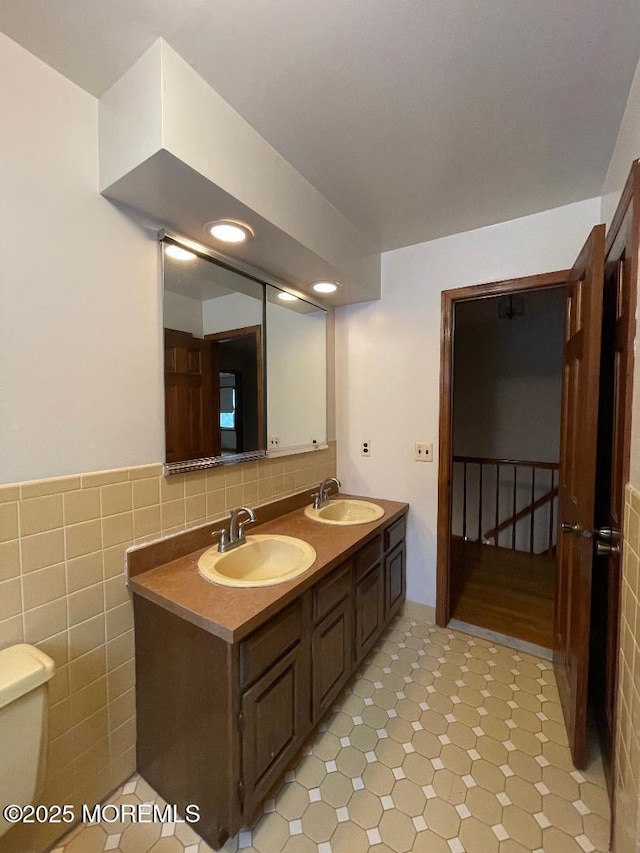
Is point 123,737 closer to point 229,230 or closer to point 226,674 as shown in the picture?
point 226,674

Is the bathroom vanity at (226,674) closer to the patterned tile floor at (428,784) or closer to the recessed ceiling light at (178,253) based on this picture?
the patterned tile floor at (428,784)

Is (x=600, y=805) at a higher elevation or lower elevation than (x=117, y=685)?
lower

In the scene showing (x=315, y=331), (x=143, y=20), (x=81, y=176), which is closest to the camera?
(x=143, y=20)

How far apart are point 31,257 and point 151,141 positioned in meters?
0.48

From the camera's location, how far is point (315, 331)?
2336 millimetres

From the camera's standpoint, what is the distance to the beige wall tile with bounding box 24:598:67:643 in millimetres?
1043

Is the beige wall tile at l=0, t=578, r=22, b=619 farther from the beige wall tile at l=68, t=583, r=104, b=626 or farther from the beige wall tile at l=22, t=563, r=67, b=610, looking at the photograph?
the beige wall tile at l=68, t=583, r=104, b=626

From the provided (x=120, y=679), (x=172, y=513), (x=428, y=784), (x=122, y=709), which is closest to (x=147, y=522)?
(x=172, y=513)

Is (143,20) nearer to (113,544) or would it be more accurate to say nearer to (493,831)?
(113,544)

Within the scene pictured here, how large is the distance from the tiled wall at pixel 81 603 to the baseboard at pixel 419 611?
1.60 metres

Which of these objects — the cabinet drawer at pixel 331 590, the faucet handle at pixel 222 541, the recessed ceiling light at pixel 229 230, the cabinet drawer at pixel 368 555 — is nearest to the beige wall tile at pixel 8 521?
the faucet handle at pixel 222 541

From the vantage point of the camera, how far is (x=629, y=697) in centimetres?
96

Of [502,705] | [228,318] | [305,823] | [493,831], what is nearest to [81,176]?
[228,318]

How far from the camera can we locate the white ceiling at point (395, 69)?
0.92 meters
